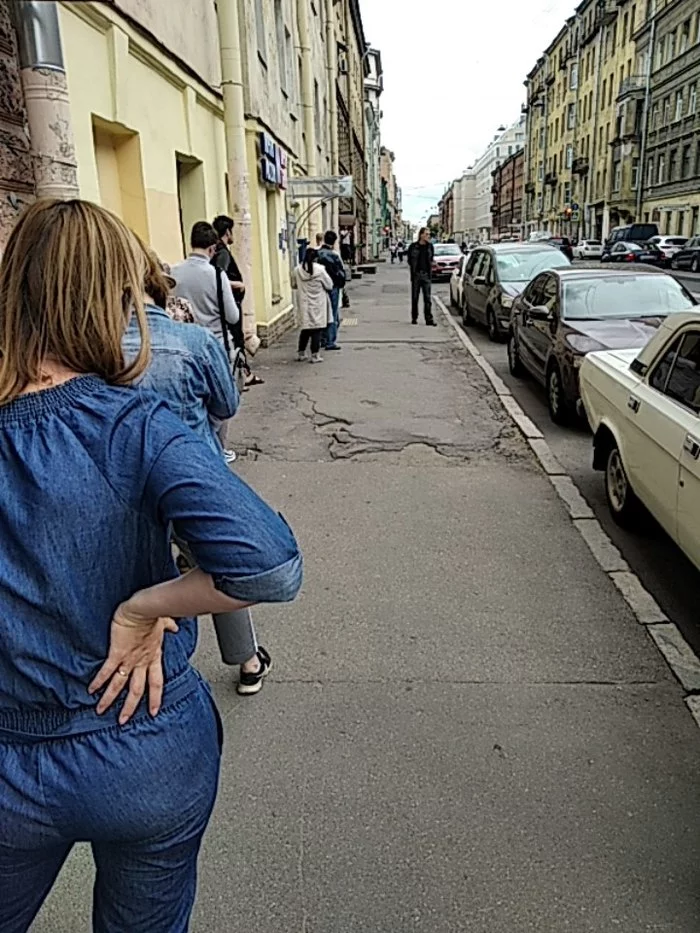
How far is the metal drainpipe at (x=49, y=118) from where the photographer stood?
15.7 ft

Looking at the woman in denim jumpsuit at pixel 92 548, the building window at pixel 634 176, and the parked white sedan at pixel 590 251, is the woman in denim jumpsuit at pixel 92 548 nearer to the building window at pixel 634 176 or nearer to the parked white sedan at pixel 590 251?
the parked white sedan at pixel 590 251

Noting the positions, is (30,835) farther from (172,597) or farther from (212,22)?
(212,22)

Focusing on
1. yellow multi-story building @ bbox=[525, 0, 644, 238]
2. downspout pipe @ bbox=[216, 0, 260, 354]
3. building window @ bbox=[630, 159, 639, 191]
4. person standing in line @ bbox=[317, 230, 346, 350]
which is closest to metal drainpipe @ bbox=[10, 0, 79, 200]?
downspout pipe @ bbox=[216, 0, 260, 354]

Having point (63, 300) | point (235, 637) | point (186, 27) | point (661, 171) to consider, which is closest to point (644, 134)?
point (661, 171)

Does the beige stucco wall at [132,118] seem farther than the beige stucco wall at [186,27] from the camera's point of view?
No

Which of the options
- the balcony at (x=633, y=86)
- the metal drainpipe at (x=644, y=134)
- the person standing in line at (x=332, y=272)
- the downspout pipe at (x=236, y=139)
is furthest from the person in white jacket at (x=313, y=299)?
the balcony at (x=633, y=86)

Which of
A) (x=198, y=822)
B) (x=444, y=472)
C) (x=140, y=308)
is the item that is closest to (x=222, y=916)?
(x=198, y=822)

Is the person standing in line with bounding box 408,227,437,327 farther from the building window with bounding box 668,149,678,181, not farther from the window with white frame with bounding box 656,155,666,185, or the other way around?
the window with white frame with bounding box 656,155,666,185

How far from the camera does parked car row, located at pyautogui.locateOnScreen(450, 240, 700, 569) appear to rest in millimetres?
4219

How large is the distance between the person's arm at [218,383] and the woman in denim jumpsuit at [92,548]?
4.77 feet

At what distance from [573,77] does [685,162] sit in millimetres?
29519

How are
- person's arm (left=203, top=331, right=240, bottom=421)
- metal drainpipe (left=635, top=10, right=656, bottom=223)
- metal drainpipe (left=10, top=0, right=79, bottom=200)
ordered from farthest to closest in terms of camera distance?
metal drainpipe (left=635, top=10, right=656, bottom=223) → metal drainpipe (left=10, top=0, right=79, bottom=200) → person's arm (left=203, top=331, right=240, bottom=421)

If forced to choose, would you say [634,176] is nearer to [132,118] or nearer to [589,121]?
[589,121]

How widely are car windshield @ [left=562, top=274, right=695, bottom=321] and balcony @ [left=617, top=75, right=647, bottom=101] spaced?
57732 millimetres
